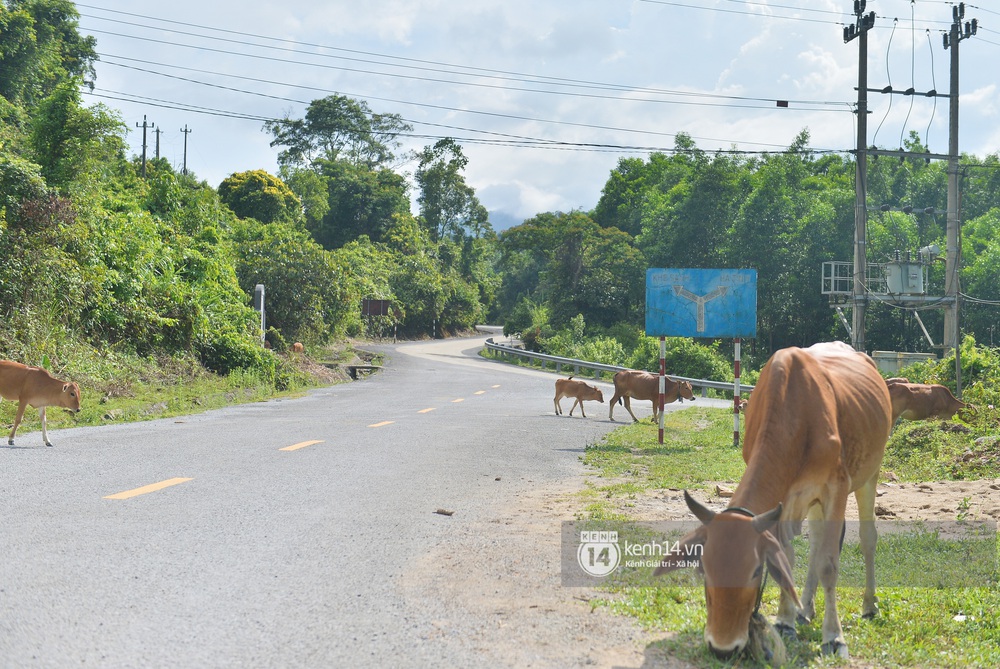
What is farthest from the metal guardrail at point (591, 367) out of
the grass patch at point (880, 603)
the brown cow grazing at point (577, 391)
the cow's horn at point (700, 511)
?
the cow's horn at point (700, 511)

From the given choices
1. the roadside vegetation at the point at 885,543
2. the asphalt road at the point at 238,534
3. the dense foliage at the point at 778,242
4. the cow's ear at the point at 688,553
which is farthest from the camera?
the dense foliage at the point at 778,242

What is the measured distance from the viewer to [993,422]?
14773 millimetres

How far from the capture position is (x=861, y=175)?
2630cm

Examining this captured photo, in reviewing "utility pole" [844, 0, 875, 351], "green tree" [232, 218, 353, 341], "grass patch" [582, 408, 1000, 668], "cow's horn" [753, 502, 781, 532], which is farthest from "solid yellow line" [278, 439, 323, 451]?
"green tree" [232, 218, 353, 341]

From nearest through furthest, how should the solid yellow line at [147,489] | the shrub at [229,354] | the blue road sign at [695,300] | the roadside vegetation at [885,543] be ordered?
the roadside vegetation at [885,543] → the solid yellow line at [147,489] → the blue road sign at [695,300] → the shrub at [229,354]

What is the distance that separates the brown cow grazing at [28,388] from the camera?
40.6 feet

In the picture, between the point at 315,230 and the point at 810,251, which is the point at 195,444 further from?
the point at 315,230

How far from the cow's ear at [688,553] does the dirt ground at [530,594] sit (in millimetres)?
539

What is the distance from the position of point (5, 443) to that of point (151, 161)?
50.1 m

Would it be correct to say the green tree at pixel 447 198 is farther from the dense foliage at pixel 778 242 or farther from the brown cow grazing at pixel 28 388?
the brown cow grazing at pixel 28 388

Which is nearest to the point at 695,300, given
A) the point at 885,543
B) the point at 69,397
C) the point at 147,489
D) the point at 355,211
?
the point at 885,543

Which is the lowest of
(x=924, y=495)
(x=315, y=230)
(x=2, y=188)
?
(x=924, y=495)

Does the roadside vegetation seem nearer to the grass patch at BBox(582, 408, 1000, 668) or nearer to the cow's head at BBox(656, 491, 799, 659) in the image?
the grass patch at BBox(582, 408, 1000, 668)

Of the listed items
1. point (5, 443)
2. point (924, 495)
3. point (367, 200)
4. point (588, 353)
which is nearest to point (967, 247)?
point (588, 353)
